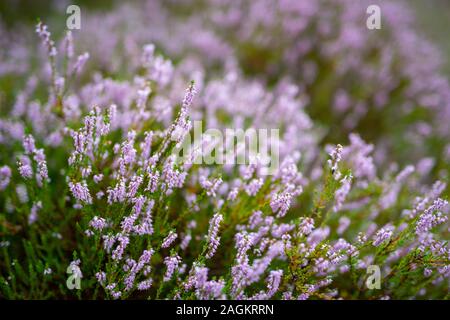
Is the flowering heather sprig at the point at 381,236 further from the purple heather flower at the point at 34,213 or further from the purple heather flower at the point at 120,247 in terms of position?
the purple heather flower at the point at 34,213

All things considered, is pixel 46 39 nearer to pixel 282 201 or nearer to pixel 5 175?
pixel 5 175

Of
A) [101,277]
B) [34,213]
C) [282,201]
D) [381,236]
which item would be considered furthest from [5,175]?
[381,236]

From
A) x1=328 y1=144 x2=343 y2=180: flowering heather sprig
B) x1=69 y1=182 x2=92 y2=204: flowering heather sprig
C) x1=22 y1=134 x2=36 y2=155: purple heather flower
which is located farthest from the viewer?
x1=22 y1=134 x2=36 y2=155: purple heather flower

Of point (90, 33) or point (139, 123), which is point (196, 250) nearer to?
point (139, 123)

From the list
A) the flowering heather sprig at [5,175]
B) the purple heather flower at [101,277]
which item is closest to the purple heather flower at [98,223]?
the purple heather flower at [101,277]

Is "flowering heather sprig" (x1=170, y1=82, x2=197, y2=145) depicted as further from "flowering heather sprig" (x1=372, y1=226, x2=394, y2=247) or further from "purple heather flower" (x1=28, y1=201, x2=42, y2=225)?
"flowering heather sprig" (x1=372, y1=226, x2=394, y2=247)

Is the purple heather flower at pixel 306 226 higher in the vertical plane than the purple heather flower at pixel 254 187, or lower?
lower

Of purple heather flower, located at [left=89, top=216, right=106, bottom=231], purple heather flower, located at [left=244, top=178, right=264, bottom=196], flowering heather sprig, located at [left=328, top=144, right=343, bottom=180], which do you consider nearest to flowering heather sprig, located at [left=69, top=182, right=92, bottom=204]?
purple heather flower, located at [left=89, top=216, right=106, bottom=231]

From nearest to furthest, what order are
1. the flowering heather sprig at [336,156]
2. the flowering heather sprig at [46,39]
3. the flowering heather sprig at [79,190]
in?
the flowering heather sprig at [79,190]
the flowering heather sprig at [336,156]
the flowering heather sprig at [46,39]
